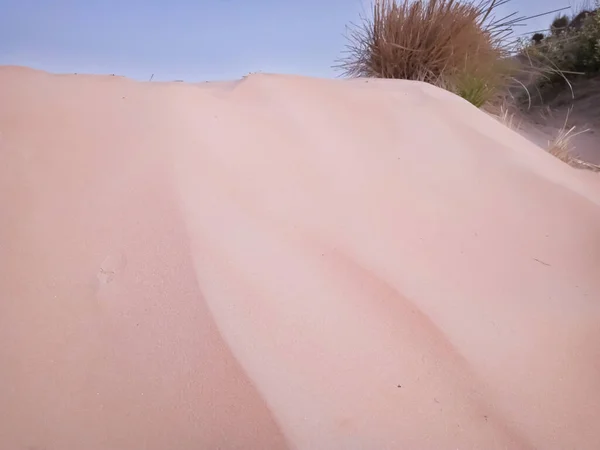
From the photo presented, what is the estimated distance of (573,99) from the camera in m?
5.94

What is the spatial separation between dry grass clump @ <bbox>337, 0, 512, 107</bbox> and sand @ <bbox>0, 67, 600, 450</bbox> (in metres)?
2.39

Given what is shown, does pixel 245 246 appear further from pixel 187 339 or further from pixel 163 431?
pixel 163 431

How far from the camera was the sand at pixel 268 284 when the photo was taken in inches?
37.4

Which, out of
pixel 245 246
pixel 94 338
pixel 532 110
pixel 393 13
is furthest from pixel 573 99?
pixel 94 338

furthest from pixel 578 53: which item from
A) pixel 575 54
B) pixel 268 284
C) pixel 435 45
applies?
pixel 268 284

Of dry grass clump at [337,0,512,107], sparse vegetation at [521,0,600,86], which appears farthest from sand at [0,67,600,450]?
sparse vegetation at [521,0,600,86]

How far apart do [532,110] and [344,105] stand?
186 inches

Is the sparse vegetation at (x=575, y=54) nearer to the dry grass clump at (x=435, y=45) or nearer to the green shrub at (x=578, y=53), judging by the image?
the green shrub at (x=578, y=53)

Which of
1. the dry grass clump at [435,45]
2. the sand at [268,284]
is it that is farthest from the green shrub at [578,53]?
the sand at [268,284]

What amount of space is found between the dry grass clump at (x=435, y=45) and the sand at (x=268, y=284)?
94.0 inches

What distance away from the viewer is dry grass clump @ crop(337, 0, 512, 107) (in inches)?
155

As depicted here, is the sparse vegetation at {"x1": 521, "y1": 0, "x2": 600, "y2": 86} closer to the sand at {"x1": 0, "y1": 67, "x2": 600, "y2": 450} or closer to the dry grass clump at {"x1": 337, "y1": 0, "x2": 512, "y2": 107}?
the dry grass clump at {"x1": 337, "y1": 0, "x2": 512, "y2": 107}

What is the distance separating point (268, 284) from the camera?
1.16 m

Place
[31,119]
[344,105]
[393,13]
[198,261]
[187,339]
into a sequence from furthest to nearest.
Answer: [393,13], [344,105], [31,119], [198,261], [187,339]
